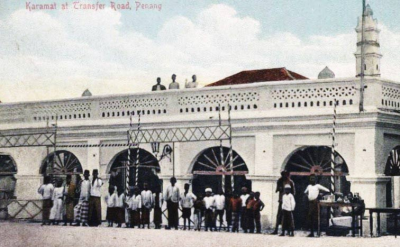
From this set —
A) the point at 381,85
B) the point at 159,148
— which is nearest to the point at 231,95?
the point at 159,148

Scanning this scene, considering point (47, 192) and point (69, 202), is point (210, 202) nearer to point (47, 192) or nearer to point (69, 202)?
point (69, 202)

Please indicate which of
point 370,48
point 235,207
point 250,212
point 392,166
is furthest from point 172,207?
Result: point 370,48

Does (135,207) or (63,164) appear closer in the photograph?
(135,207)

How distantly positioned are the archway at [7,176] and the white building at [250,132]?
118 millimetres

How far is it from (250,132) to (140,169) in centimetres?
459

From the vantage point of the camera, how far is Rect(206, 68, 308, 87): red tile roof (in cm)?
2822

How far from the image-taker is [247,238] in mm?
16141

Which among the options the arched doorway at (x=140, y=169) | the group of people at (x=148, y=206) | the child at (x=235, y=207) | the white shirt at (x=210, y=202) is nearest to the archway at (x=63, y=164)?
the arched doorway at (x=140, y=169)

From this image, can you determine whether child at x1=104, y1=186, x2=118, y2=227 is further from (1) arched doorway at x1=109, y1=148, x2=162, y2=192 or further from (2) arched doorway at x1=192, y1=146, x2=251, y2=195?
(2) arched doorway at x1=192, y1=146, x2=251, y2=195

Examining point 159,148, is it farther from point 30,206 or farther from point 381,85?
point 381,85

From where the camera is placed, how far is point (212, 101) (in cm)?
2138

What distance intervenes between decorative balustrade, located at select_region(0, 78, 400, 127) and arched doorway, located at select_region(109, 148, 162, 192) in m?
1.21

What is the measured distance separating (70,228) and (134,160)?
4.91 m

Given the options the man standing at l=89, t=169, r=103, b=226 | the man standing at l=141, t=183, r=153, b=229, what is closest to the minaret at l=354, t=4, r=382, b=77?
the man standing at l=141, t=183, r=153, b=229
